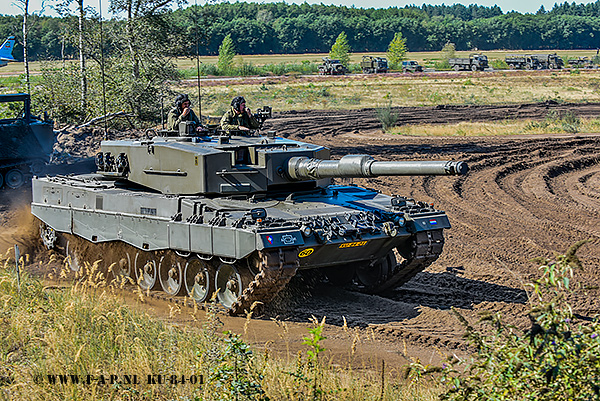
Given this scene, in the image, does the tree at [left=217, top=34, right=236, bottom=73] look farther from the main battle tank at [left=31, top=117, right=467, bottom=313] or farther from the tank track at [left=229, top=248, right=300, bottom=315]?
the tank track at [left=229, top=248, right=300, bottom=315]

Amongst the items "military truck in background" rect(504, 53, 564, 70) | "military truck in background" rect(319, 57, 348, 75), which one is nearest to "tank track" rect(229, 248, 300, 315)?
"military truck in background" rect(319, 57, 348, 75)

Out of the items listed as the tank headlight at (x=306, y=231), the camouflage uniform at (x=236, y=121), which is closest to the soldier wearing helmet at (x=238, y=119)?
the camouflage uniform at (x=236, y=121)

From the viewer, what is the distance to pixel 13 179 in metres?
21.2

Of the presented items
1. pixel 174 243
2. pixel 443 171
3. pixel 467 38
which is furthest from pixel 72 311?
pixel 467 38

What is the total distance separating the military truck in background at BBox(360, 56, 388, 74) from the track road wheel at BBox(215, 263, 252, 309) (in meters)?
63.9

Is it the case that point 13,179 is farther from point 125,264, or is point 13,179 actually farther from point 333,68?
point 333,68

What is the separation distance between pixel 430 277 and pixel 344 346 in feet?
13.1

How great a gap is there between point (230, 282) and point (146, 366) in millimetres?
3965

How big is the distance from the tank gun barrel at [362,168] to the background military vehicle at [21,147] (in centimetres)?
1159

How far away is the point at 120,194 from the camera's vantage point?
12914mm

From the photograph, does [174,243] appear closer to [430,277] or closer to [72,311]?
[72,311]

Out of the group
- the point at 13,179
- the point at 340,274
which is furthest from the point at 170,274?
the point at 13,179

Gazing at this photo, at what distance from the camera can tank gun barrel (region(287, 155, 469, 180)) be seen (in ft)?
30.5

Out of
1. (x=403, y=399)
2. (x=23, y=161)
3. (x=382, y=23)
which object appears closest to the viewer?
→ (x=403, y=399)
